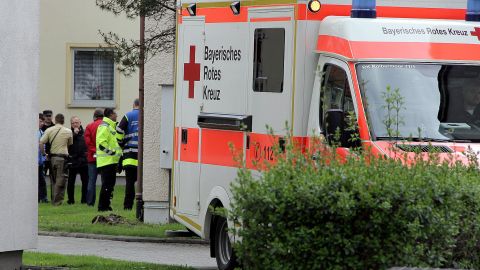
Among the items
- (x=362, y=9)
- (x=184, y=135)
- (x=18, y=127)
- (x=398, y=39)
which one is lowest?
(x=184, y=135)

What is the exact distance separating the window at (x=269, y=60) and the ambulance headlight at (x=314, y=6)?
1.18 ft

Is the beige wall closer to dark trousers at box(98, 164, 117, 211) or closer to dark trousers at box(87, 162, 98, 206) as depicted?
dark trousers at box(87, 162, 98, 206)

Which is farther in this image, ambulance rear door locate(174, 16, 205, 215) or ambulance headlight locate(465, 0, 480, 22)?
ambulance rear door locate(174, 16, 205, 215)

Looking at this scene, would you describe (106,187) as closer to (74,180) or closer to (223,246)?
(74,180)

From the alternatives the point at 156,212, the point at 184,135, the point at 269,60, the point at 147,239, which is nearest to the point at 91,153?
the point at 156,212

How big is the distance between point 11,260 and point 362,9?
166 inches

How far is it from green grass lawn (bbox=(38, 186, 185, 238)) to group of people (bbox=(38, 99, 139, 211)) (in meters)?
0.49

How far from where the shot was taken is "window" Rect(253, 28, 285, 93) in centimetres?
1206

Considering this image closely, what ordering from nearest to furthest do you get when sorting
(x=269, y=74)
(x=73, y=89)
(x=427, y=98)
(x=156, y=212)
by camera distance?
(x=427, y=98) → (x=269, y=74) → (x=156, y=212) → (x=73, y=89)

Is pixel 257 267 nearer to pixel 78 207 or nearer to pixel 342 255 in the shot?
pixel 342 255

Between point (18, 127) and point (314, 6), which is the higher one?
point (314, 6)

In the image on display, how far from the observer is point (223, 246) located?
43.8ft

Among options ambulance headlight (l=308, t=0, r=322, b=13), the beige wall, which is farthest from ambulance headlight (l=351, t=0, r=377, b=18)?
the beige wall

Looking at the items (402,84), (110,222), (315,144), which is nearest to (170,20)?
(110,222)
